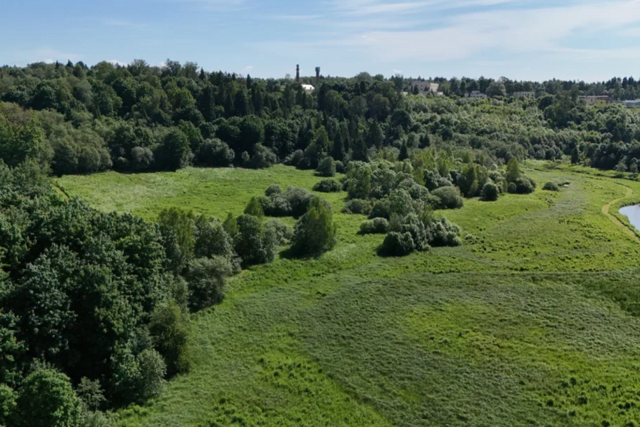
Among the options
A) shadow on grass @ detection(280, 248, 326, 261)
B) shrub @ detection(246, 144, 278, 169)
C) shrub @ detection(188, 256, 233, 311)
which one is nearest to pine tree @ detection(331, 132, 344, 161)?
shrub @ detection(246, 144, 278, 169)

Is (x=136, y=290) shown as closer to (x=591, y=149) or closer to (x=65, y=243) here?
(x=65, y=243)

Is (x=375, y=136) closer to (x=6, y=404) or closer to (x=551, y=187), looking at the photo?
(x=551, y=187)

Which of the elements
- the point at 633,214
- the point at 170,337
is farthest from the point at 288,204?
the point at 633,214

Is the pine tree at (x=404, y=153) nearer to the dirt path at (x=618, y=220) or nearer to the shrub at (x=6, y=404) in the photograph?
the dirt path at (x=618, y=220)

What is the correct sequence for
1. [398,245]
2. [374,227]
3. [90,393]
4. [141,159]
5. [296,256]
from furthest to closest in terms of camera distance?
[141,159], [374,227], [398,245], [296,256], [90,393]

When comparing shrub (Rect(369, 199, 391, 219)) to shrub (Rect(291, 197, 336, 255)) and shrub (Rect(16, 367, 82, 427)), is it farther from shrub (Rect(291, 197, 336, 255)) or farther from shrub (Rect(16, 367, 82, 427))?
Result: shrub (Rect(16, 367, 82, 427))

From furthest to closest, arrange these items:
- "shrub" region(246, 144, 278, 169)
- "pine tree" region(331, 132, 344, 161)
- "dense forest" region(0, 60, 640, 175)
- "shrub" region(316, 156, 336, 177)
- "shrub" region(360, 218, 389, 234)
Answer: "pine tree" region(331, 132, 344, 161)
"shrub" region(246, 144, 278, 169)
"shrub" region(316, 156, 336, 177)
"dense forest" region(0, 60, 640, 175)
"shrub" region(360, 218, 389, 234)

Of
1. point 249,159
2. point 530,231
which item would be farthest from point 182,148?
point 530,231
